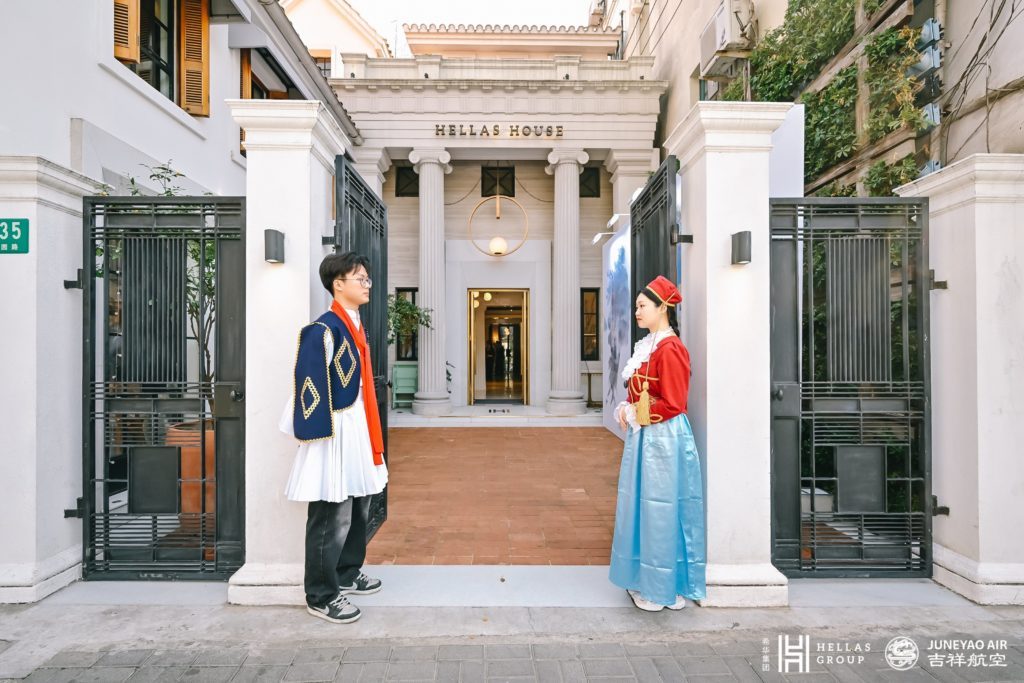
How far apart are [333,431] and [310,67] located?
9644 millimetres

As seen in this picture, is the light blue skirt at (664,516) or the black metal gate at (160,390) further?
the black metal gate at (160,390)

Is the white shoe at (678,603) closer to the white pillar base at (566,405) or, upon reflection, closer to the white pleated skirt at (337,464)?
the white pleated skirt at (337,464)

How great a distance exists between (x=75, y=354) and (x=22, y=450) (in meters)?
0.63

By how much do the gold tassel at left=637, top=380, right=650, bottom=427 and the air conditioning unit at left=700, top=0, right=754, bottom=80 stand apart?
748 cm

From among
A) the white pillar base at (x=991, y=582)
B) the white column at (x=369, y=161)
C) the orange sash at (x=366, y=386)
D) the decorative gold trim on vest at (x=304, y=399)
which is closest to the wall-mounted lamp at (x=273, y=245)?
the orange sash at (x=366, y=386)

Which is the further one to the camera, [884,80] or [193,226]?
[884,80]

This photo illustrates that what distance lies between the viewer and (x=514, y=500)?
17.8 feet

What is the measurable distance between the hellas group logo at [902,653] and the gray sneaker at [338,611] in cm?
272

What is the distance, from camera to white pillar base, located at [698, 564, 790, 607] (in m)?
3.12

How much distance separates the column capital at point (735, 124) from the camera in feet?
10.2

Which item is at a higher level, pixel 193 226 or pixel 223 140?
pixel 223 140

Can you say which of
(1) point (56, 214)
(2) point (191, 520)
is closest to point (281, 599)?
(2) point (191, 520)

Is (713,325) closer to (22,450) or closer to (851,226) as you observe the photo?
(851,226)

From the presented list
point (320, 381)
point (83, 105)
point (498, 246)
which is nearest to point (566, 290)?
point (498, 246)
